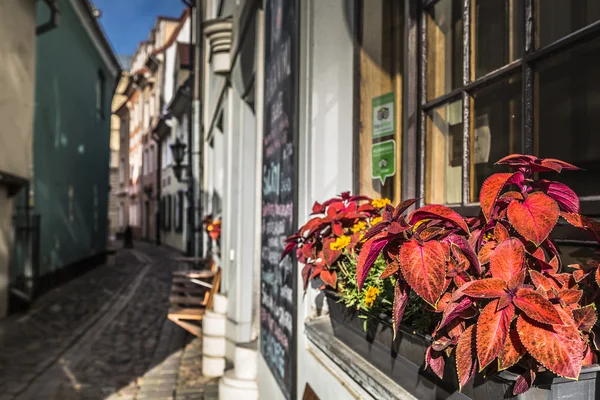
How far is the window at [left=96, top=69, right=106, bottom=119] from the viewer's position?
1744 centimetres

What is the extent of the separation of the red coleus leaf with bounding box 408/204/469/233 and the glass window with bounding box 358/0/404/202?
1148 mm

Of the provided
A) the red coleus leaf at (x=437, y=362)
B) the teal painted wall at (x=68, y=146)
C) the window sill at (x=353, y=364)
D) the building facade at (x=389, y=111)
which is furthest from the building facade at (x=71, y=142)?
the red coleus leaf at (x=437, y=362)

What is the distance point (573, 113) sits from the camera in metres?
1.50

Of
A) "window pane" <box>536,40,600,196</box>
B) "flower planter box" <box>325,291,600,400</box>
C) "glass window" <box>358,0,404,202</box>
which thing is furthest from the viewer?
"glass window" <box>358,0,404,202</box>

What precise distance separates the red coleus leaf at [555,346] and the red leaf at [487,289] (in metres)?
0.08

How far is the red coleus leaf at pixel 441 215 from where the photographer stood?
128 cm

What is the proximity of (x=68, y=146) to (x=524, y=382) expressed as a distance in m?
14.3

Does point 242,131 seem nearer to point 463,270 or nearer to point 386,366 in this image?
point 386,366

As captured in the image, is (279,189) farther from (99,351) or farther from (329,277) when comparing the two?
(99,351)

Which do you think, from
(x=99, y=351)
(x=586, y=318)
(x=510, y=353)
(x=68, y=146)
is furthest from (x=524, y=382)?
(x=68, y=146)

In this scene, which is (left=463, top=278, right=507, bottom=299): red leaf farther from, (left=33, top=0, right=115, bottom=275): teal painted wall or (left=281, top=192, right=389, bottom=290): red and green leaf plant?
(left=33, top=0, right=115, bottom=275): teal painted wall

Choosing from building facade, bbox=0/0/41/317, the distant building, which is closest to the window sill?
building facade, bbox=0/0/41/317

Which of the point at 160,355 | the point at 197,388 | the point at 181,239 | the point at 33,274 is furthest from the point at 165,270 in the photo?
the point at 197,388

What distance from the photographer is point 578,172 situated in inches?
58.2
